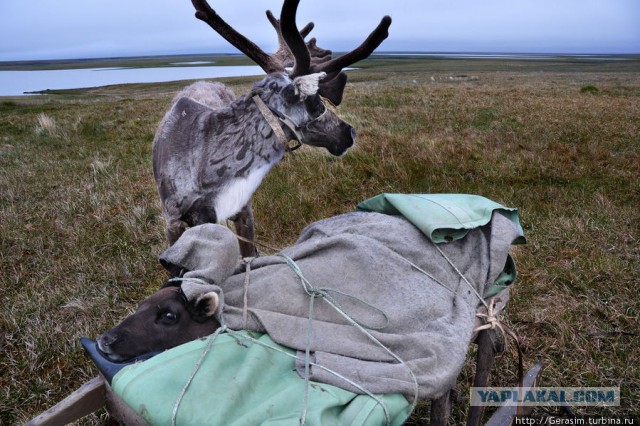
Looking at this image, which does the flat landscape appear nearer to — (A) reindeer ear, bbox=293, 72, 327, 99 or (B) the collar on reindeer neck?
(B) the collar on reindeer neck

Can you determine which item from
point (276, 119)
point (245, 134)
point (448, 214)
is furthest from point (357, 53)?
point (448, 214)

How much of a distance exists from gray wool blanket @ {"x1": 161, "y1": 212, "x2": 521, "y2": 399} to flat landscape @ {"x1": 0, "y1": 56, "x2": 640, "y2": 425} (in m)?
1.18

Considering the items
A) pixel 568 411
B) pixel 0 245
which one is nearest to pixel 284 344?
pixel 568 411

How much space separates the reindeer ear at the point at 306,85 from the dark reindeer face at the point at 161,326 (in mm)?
2048

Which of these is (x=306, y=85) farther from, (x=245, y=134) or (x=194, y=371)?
(x=194, y=371)

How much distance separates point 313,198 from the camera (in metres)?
6.57

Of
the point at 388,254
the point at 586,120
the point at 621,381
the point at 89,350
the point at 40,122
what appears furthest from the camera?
the point at 40,122

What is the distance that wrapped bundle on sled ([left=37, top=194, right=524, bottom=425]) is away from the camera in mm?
1631

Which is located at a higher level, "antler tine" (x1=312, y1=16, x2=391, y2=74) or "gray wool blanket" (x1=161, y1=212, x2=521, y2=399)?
"antler tine" (x1=312, y1=16, x2=391, y2=74)

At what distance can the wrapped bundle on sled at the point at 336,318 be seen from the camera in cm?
163

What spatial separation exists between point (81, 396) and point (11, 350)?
2.32 meters

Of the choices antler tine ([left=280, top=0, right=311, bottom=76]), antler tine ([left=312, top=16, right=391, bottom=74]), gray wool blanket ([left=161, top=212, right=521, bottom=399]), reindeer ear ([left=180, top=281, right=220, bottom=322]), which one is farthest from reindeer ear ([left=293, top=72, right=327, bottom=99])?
reindeer ear ([left=180, top=281, right=220, bottom=322])

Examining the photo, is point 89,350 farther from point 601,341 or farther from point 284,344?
point 601,341

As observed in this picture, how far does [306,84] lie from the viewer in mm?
3549
